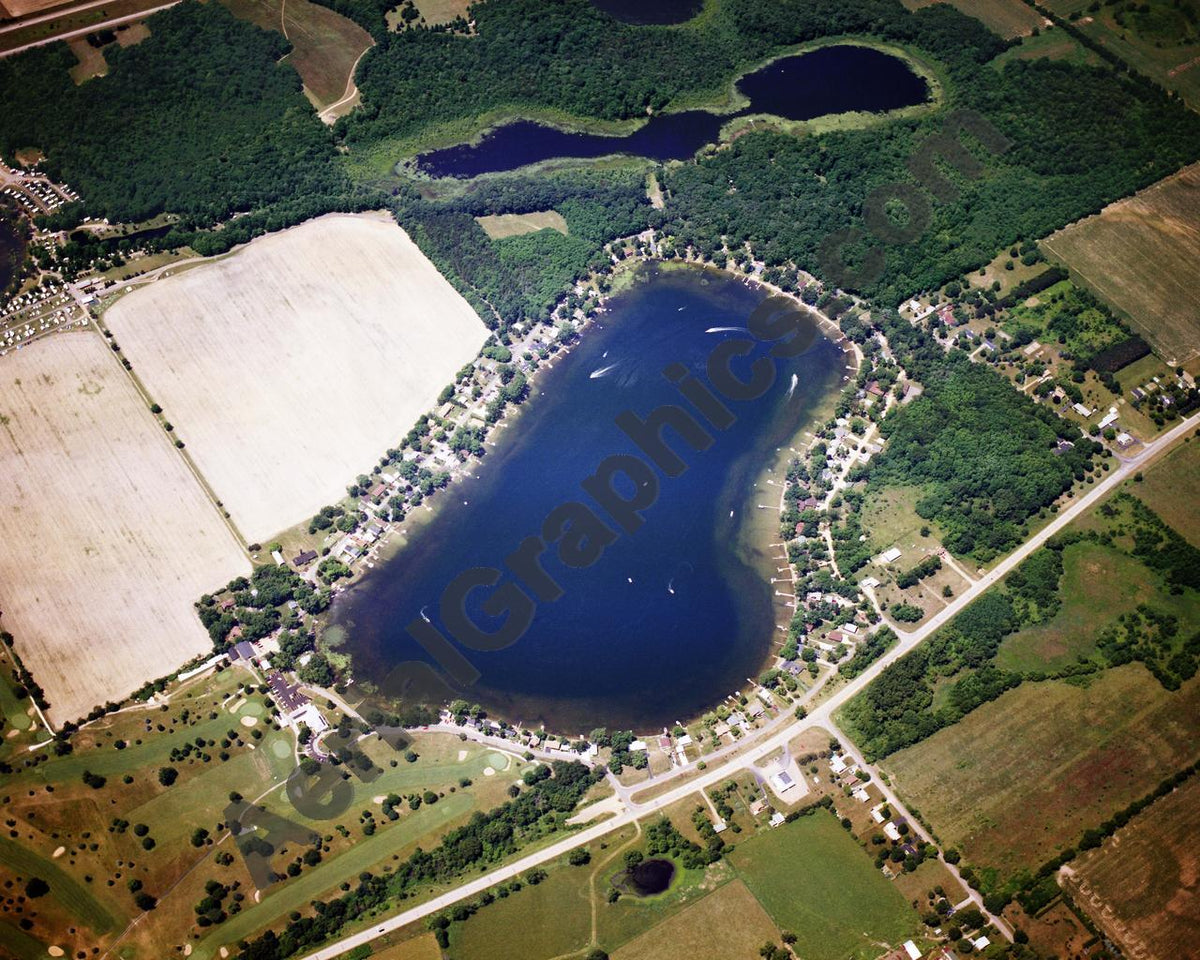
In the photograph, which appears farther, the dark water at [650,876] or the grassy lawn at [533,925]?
the dark water at [650,876]

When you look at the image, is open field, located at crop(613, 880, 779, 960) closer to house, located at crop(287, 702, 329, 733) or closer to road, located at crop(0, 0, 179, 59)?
house, located at crop(287, 702, 329, 733)

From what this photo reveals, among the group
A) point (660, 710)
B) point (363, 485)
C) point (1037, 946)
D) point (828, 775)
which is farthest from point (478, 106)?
point (1037, 946)

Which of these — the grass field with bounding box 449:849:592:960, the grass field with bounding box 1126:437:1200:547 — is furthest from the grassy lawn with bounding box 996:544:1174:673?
the grass field with bounding box 449:849:592:960

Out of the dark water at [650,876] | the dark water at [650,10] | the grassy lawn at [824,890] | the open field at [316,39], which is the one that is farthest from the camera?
the dark water at [650,10]

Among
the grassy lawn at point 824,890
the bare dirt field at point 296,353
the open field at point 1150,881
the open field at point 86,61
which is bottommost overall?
the open field at point 1150,881

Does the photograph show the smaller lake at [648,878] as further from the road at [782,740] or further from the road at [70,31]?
the road at [70,31]

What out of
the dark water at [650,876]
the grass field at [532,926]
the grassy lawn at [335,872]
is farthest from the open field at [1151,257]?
the grassy lawn at [335,872]
